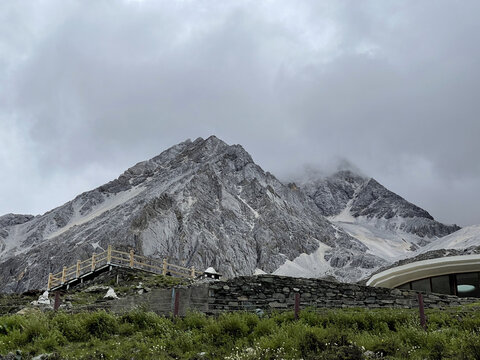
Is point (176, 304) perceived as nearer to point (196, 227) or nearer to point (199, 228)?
point (196, 227)

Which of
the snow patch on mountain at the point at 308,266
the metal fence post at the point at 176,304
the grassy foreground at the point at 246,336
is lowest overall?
the grassy foreground at the point at 246,336

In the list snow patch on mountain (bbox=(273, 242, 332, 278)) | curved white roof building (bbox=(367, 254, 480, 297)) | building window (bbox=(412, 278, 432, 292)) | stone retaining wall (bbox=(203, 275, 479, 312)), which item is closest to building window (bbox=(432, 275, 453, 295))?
curved white roof building (bbox=(367, 254, 480, 297))

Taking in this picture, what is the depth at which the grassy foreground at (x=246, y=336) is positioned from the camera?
985cm

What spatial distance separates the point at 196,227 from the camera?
296 ft

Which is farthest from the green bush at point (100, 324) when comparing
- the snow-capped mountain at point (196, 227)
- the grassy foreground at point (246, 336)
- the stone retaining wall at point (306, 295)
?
the snow-capped mountain at point (196, 227)

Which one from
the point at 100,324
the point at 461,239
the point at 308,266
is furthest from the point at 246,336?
the point at 308,266

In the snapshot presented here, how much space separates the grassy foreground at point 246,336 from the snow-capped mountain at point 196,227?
6615 centimetres

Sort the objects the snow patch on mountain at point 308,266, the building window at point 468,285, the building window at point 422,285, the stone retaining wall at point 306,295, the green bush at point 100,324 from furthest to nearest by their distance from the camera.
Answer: the snow patch on mountain at point 308,266, the building window at point 422,285, the building window at point 468,285, the stone retaining wall at point 306,295, the green bush at point 100,324

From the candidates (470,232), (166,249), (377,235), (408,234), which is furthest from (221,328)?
(408,234)

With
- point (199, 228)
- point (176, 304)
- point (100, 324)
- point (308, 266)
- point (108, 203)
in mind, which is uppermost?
point (108, 203)

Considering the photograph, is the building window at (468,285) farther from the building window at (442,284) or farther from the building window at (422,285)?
the building window at (422,285)

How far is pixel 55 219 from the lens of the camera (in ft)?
442

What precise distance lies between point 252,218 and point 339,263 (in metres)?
22.9

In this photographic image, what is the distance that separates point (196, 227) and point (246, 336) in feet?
259
